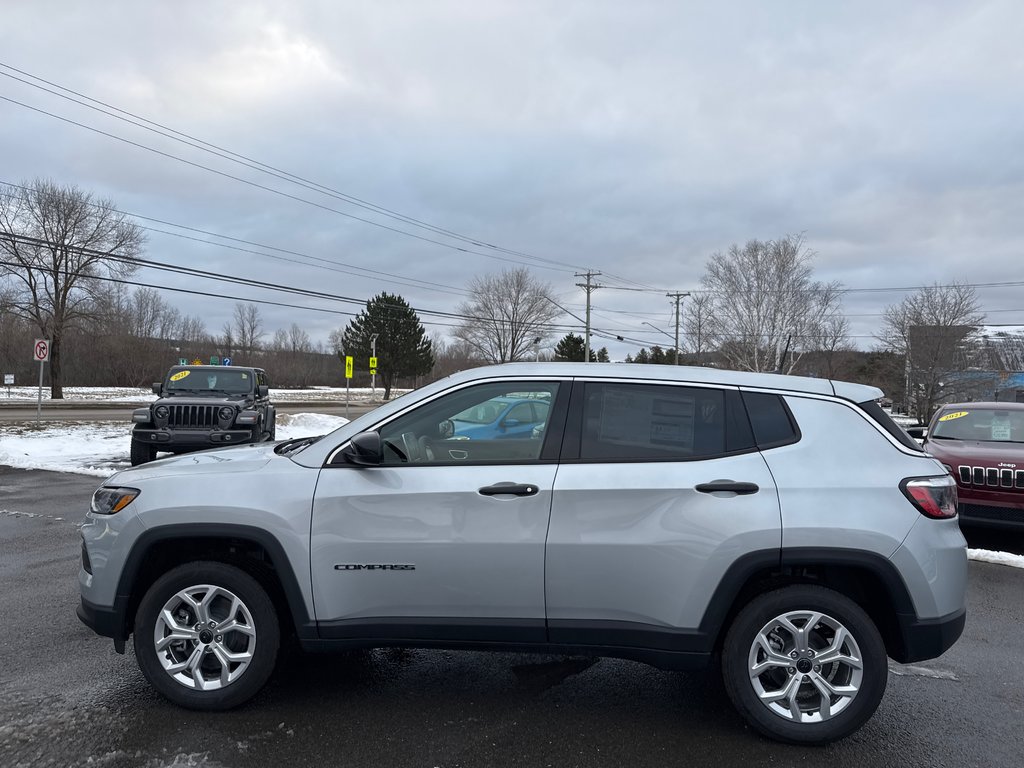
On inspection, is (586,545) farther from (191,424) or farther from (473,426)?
(191,424)

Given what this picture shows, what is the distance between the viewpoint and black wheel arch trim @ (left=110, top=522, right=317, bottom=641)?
11.0ft

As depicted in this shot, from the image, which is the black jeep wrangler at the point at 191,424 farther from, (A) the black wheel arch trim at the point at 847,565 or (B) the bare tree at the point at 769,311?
(B) the bare tree at the point at 769,311

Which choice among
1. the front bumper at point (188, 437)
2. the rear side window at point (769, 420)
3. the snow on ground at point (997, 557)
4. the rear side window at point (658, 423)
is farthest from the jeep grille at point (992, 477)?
Answer: the front bumper at point (188, 437)

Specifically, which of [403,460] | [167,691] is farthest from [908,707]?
[167,691]

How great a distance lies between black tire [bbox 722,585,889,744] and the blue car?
136 centimetres

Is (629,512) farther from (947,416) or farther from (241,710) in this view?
(947,416)

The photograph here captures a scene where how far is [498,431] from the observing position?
364 cm

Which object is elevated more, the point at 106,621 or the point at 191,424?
the point at 191,424

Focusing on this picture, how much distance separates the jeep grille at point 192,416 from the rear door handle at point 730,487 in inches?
407

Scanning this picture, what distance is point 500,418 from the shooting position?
370 centimetres

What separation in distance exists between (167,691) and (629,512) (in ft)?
7.99

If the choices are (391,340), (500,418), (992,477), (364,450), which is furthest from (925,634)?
(391,340)

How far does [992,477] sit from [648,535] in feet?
19.7

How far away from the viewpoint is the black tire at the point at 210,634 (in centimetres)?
342
